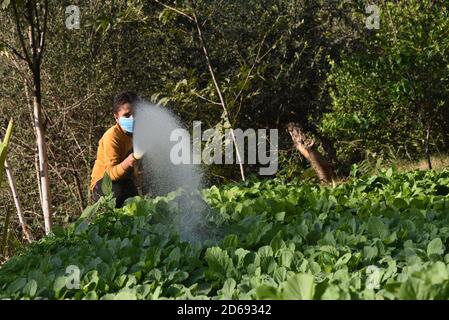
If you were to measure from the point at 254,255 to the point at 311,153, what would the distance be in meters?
9.46

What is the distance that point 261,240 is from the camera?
3.21 metres

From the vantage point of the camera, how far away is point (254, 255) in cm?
273

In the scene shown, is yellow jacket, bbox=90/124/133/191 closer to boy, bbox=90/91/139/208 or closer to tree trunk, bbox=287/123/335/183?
boy, bbox=90/91/139/208

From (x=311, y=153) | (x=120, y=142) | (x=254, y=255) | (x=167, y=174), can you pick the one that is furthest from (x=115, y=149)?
(x=311, y=153)

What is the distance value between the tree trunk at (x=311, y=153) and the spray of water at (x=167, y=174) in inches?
70.0

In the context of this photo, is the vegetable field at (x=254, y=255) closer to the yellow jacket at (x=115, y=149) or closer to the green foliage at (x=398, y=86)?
the yellow jacket at (x=115, y=149)

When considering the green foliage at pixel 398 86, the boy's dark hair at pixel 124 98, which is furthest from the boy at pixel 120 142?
the green foliage at pixel 398 86

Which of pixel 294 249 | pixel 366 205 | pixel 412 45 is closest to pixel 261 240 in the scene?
pixel 294 249

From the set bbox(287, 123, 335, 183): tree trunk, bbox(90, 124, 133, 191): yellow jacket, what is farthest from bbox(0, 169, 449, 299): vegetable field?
bbox(287, 123, 335, 183): tree trunk

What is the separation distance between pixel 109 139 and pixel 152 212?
5.51ft

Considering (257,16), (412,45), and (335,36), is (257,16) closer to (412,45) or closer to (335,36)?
(335,36)

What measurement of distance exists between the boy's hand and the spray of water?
53 mm

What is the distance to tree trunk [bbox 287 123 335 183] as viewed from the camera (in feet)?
39.8

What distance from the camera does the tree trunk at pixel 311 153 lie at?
39.8 ft
